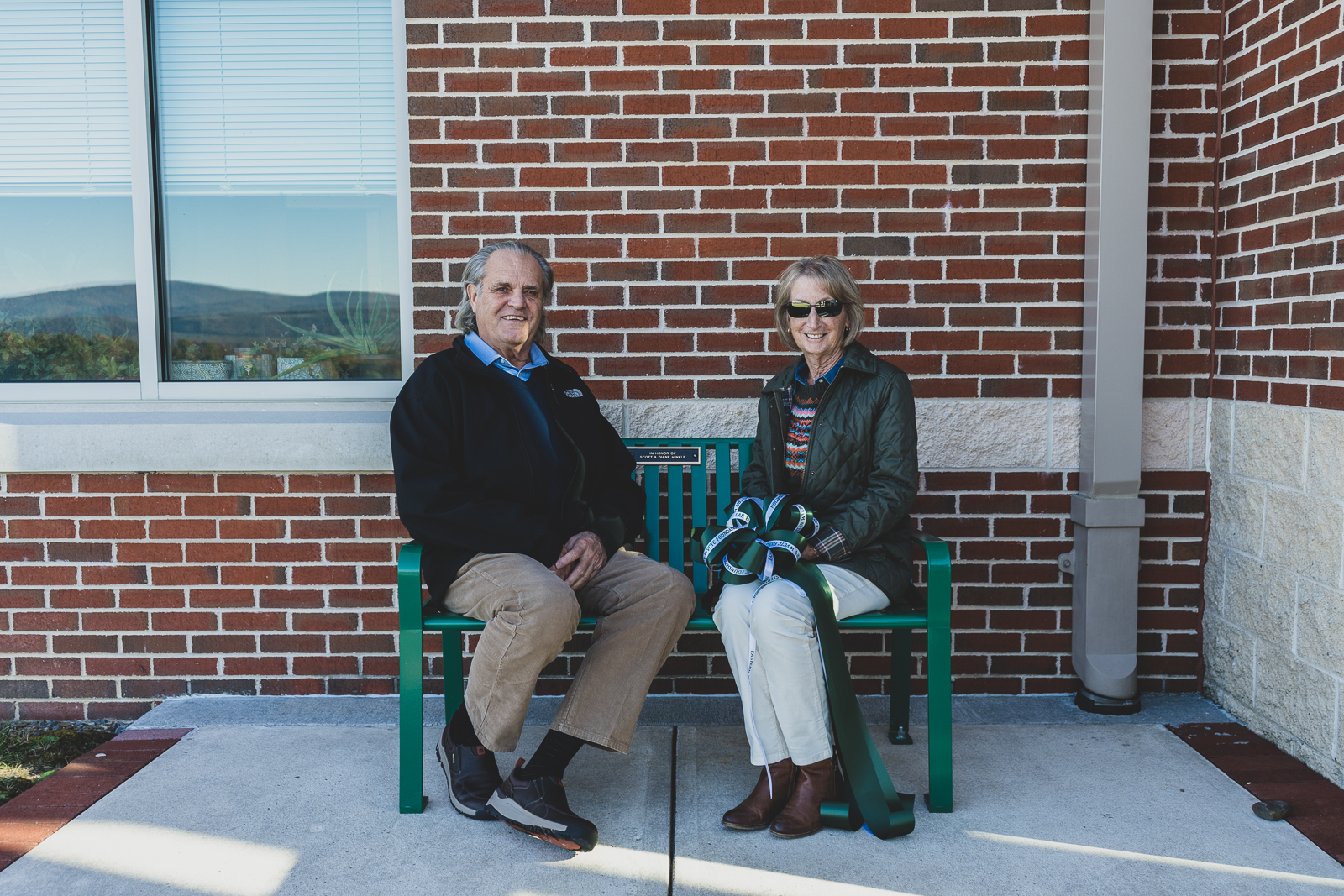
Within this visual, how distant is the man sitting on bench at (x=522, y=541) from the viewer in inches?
106

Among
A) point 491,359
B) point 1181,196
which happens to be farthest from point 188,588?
point 1181,196

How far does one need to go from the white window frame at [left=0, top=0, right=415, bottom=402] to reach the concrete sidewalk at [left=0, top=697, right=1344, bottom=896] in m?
1.24

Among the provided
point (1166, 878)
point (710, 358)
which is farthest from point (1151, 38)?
point (1166, 878)

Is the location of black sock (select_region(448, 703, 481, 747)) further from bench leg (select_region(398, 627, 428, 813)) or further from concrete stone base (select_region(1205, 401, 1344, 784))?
concrete stone base (select_region(1205, 401, 1344, 784))

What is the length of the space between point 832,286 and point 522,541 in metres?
1.18

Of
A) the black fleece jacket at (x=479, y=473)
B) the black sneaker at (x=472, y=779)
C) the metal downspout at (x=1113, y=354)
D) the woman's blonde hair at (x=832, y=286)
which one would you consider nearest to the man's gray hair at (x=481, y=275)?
the black fleece jacket at (x=479, y=473)

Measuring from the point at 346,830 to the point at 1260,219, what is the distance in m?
3.43

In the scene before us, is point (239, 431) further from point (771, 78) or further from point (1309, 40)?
point (1309, 40)

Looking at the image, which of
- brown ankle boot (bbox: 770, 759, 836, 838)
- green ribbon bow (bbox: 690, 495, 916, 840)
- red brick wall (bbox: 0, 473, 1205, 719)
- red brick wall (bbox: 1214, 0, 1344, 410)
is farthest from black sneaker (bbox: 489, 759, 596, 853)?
red brick wall (bbox: 1214, 0, 1344, 410)

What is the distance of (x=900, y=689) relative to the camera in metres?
3.34

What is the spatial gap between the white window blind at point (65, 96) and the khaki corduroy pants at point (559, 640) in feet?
7.64

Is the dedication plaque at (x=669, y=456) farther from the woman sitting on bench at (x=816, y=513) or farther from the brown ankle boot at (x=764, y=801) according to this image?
the brown ankle boot at (x=764, y=801)

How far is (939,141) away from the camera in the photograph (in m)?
3.57

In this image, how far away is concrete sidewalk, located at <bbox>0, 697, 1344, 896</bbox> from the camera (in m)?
2.46
